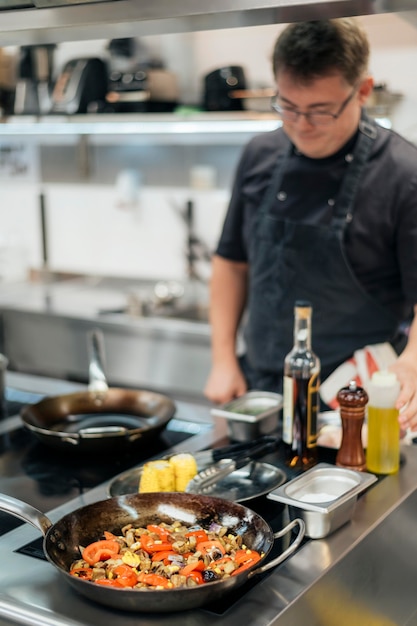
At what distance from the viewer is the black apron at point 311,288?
237 cm

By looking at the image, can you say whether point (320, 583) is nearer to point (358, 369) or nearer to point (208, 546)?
point (208, 546)

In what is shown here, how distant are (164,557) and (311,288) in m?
1.25

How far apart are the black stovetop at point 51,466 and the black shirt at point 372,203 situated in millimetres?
716

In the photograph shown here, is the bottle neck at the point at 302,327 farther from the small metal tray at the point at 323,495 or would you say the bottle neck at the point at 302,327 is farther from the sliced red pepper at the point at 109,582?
the sliced red pepper at the point at 109,582

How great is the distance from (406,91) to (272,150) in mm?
1326

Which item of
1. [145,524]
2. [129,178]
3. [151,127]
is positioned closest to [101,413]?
[145,524]

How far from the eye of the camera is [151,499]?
1493mm

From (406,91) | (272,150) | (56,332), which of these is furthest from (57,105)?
(272,150)

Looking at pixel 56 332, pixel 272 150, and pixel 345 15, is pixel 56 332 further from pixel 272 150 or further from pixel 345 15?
pixel 345 15

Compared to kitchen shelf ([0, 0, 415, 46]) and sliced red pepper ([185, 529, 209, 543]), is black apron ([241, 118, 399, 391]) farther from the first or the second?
sliced red pepper ([185, 529, 209, 543])

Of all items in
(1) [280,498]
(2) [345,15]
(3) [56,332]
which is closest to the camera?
(2) [345,15]

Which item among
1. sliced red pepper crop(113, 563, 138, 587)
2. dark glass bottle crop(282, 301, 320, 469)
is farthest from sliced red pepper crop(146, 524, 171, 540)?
dark glass bottle crop(282, 301, 320, 469)

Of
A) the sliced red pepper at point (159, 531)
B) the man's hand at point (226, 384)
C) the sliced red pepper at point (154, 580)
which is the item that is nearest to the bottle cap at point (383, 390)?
the sliced red pepper at point (159, 531)

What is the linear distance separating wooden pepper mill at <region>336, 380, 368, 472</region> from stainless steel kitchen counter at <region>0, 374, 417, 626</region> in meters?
0.07
